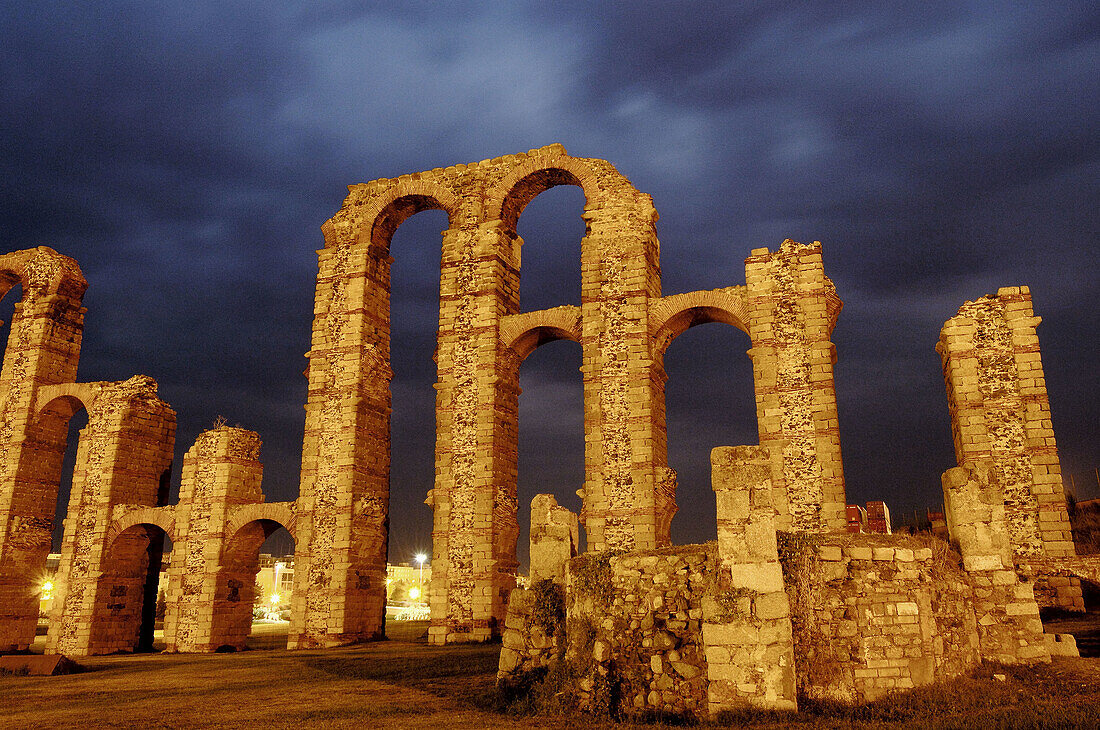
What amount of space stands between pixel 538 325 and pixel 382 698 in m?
11.6

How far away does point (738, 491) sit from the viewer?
25.6 ft

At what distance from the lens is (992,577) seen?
30.0ft

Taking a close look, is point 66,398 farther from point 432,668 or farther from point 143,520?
point 432,668

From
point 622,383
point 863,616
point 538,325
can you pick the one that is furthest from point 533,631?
point 538,325

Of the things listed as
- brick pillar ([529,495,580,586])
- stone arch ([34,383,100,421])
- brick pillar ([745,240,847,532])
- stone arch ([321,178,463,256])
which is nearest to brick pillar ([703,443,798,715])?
brick pillar ([529,495,580,586])

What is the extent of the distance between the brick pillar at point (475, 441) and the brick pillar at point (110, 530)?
1105cm

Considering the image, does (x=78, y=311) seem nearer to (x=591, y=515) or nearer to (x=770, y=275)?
(x=591, y=515)

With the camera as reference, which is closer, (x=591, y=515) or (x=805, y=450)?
(x=805, y=450)

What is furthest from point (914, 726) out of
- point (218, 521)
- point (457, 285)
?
point (218, 521)

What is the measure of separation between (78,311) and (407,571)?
232 feet

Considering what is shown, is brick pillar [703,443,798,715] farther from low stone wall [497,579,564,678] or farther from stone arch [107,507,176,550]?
stone arch [107,507,176,550]

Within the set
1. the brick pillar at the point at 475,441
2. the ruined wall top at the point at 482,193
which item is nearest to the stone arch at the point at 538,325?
the brick pillar at the point at 475,441

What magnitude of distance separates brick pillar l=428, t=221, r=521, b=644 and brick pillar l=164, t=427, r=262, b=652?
6449 millimetres

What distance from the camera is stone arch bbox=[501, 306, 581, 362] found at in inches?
776
